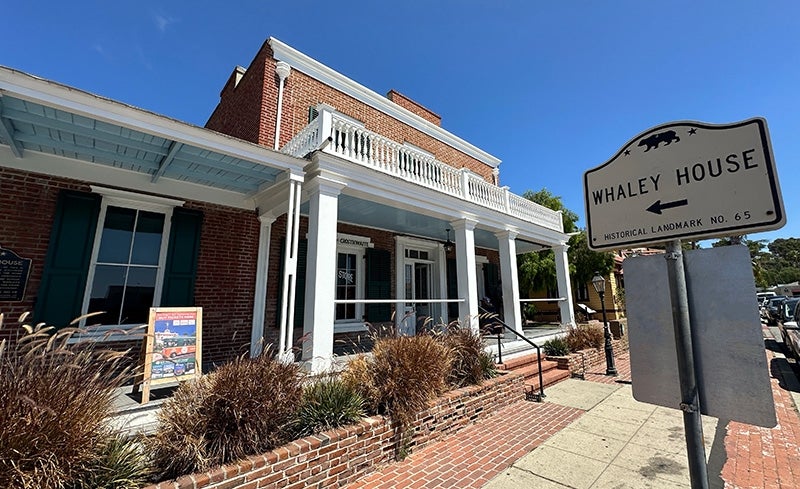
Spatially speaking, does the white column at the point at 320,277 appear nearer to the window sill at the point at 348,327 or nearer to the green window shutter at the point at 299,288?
the green window shutter at the point at 299,288

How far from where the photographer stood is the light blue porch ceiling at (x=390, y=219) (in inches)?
298

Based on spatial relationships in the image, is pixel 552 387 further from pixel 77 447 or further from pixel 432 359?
pixel 77 447

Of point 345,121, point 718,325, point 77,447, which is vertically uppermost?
point 345,121

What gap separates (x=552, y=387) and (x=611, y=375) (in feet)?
7.75

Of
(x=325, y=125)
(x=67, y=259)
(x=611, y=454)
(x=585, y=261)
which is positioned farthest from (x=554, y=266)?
(x=67, y=259)

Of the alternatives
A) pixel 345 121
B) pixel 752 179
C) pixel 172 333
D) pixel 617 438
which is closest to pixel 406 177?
pixel 345 121

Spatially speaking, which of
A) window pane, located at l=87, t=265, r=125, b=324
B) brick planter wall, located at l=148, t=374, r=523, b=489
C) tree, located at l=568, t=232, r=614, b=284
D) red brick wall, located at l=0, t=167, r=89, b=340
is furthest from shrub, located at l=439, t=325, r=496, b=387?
tree, located at l=568, t=232, r=614, b=284

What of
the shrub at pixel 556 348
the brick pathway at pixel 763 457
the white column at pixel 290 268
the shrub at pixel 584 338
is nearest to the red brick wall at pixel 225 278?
the white column at pixel 290 268

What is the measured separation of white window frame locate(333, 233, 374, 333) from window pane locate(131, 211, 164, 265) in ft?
12.5

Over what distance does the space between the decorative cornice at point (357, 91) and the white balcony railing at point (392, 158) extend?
2.65 meters

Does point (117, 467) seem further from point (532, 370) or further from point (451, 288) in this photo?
point (451, 288)

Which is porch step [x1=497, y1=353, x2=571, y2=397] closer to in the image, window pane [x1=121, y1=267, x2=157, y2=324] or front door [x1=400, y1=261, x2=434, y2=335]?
front door [x1=400, y1=261, x2=434, y2=335]

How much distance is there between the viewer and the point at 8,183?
5.14 m

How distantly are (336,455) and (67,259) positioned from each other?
5266mm
